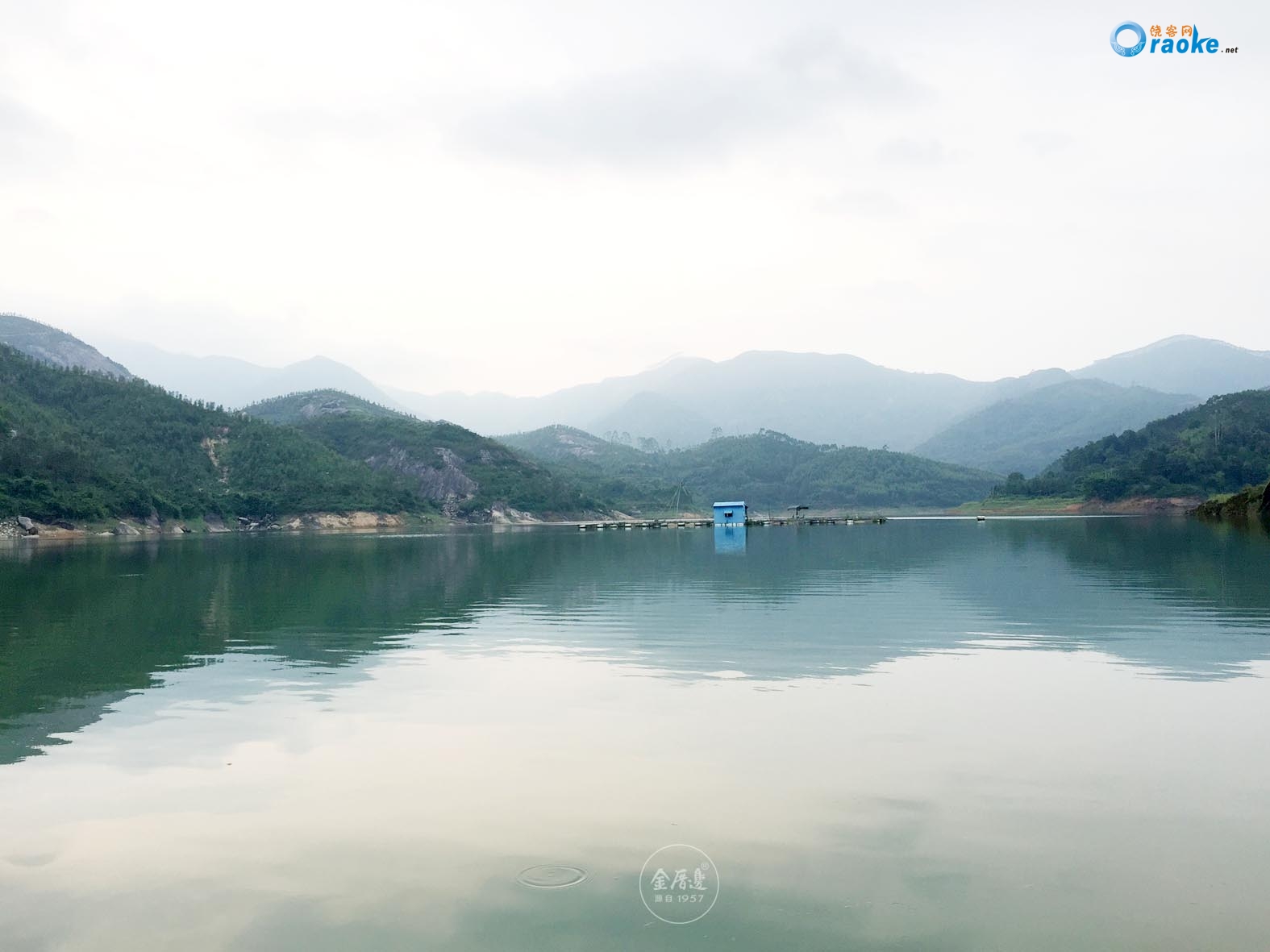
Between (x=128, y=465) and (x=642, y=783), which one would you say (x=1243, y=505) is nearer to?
(x=642, y=783)

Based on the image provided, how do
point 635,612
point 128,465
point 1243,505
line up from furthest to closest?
point 128,465 < point 1243,505 < point 635,612

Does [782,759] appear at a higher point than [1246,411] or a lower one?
lower

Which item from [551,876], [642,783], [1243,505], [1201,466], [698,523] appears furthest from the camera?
[698,523]

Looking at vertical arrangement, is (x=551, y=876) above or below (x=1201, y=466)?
below

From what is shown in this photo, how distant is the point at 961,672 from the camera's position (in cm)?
2194

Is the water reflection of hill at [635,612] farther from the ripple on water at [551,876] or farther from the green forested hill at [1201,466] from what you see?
the green forested hill at [1201,466]

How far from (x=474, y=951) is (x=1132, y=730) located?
12325 mm

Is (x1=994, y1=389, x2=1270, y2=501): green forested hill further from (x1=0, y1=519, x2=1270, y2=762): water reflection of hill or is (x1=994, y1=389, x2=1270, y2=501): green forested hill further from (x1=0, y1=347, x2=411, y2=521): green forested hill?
(x1=0, y1=347, x2=411, y2=521): green forested hill

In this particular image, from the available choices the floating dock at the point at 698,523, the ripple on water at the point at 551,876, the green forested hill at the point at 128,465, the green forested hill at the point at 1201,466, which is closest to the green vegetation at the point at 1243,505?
the floating dock at the point at 698,523

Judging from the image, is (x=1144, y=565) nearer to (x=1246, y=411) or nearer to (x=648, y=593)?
(x=648, y=593)

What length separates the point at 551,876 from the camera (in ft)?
33.0

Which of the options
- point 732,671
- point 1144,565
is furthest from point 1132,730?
point 1144,565

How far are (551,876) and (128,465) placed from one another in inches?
7129

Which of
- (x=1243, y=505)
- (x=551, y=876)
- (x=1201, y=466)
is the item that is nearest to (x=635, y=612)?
(x=551, y=876)
